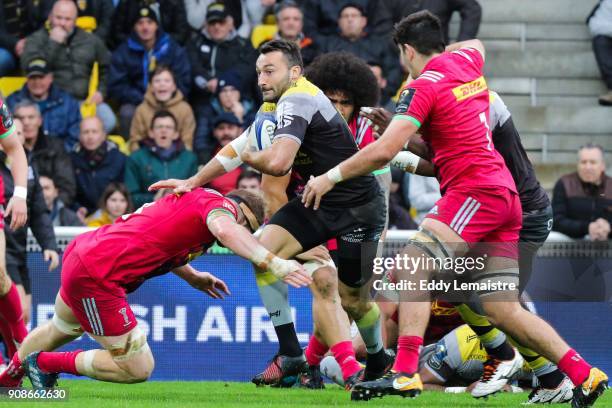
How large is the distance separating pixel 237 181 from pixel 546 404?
5.73m

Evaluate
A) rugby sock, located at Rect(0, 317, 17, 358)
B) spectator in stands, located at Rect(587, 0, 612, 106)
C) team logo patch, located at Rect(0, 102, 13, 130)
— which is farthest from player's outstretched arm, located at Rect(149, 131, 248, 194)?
spectator in stands, located at Rect(587, 0, 612, 106)

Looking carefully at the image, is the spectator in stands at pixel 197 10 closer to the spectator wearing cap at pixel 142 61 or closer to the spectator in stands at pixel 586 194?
the spectator wearing cap at pixel 142 61

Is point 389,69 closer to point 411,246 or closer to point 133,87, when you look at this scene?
point 133,87

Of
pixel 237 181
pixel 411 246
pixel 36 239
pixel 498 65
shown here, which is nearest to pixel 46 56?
pixel 237 181

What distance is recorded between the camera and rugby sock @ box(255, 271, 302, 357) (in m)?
9.80

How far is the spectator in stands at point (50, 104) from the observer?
14797 mm

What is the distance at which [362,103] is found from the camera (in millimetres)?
10570

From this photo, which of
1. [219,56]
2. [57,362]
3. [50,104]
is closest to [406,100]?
[57,362]

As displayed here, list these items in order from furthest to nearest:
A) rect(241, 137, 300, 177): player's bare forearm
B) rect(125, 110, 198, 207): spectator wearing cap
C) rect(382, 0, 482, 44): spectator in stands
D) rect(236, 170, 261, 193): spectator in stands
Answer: rect(382, 0, 482, 44): spectator in stands < rect(125, 110, 198, 207): spectator wearing cap < rect(236, 170, 261, 193): spectator in stands < rect(241, 137, 300, 177): player's bare forearm

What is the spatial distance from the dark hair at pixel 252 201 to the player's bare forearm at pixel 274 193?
1.52m

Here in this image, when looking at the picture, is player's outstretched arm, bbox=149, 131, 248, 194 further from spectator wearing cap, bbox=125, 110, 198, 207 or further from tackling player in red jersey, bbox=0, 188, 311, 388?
spectator wearing cap, bbox=125, 110, 198, 207

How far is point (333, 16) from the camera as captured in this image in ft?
52.4

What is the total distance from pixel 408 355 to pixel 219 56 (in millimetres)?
8172

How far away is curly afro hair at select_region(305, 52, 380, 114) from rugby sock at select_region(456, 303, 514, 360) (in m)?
2.11
